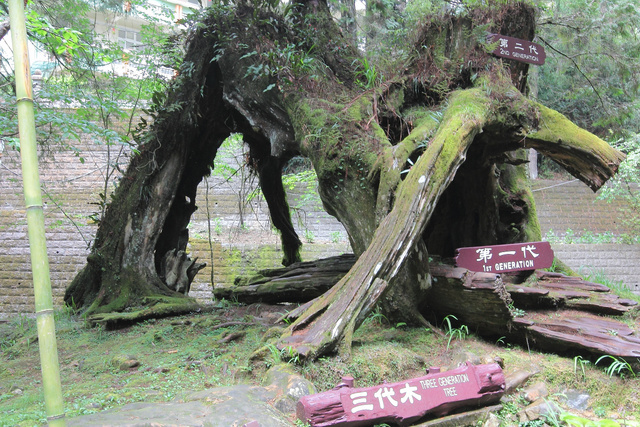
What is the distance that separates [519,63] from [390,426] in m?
4.72

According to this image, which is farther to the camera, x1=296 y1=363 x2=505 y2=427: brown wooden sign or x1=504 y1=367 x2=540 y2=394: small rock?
x1=504 y1=367 x2=540 y2=394: small rock

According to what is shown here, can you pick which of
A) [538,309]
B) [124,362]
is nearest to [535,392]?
[538,309]

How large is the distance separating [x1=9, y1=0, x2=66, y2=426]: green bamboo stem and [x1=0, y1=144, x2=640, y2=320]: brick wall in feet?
24.5

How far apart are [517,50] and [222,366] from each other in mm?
4570

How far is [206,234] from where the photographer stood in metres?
11.9

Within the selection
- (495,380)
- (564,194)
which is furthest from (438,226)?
(564,194)

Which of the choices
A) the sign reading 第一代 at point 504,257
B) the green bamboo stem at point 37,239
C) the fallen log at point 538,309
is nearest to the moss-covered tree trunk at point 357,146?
the fallen log at point 538,309

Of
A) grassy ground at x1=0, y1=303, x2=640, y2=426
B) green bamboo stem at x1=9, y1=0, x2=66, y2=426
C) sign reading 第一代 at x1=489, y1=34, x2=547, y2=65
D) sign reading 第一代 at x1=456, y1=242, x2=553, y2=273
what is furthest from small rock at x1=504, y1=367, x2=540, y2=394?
sign reading 第一代 at x1=489, y1=34, x2=547, y2=65

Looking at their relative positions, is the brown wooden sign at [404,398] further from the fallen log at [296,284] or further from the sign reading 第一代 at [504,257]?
the fallen log at [296,284]

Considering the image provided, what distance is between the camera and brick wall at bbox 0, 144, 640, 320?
10344mm

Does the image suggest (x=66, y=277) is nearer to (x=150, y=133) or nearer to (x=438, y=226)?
(x=150, y=133)

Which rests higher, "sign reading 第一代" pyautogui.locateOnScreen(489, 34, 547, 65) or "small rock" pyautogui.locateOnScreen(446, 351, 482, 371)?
"sign reading 第一代" pyautogui.locateOnScreen(489, 34, 547, 65)

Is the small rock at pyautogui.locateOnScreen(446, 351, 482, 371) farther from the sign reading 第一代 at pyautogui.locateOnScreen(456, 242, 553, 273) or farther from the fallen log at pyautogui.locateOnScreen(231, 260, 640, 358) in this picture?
the sign reading 第一代 at pyautogui.locateOnScreen(456, 242, 553, 273)

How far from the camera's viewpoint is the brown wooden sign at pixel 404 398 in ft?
8.58
